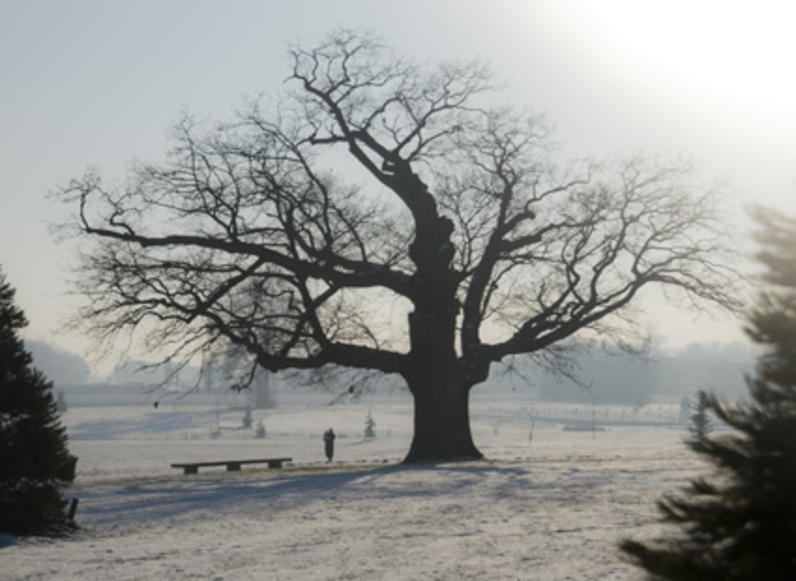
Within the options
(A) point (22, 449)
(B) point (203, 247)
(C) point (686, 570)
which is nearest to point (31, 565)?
(A) point (22, 449)

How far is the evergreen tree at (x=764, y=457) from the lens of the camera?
328 cm

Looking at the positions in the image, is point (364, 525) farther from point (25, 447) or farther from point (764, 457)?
point (764, 457)

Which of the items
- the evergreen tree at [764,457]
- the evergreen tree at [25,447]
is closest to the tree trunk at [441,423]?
the evergreen tree at [25,447]

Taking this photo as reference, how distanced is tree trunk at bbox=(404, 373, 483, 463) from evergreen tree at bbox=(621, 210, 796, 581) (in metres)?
23.9

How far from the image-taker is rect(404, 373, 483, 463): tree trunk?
27.3 m

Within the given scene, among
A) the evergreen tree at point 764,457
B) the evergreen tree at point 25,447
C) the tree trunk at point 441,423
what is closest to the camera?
the evergreen tree at point 764,457

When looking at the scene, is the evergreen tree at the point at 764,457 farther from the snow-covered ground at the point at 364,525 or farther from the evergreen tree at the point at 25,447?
the evergreen tree at the point at 25,447

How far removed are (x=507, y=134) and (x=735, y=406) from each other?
25383 mm

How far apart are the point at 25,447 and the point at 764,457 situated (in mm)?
13364

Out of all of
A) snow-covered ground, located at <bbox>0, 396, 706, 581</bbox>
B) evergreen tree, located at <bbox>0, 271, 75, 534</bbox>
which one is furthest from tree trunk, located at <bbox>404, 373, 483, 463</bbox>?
evergreen tree, located at <bbox>0, 271, 75, 534</bbox>

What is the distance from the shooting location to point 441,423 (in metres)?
27.4

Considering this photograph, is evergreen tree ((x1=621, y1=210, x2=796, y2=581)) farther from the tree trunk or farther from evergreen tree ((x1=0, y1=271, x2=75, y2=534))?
the tree trunk

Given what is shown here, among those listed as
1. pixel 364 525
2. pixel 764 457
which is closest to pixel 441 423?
pixel 364 525

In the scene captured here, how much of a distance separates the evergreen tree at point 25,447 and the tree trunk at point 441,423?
43.9 feet
